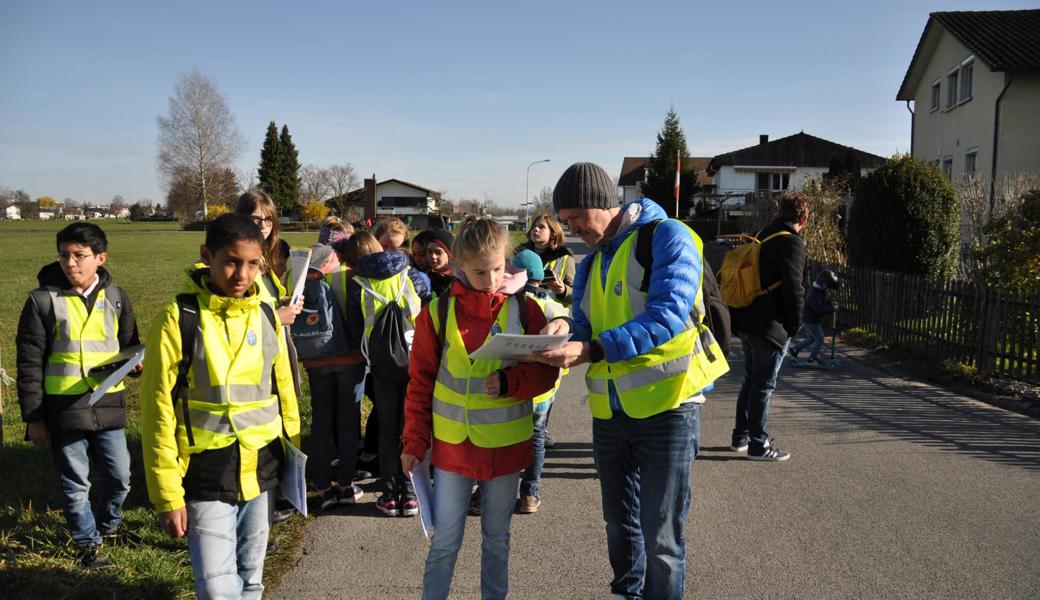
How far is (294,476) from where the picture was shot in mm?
3023

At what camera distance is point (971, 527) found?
4328 millimetres

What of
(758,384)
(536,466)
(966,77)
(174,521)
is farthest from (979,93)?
(174,521)

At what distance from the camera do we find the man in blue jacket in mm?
2740

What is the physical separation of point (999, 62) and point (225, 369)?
954 inches

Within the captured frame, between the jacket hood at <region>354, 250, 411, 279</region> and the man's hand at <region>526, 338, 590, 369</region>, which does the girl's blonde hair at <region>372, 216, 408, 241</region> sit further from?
the man's hand at <region>526, 338, 590, 369</region>

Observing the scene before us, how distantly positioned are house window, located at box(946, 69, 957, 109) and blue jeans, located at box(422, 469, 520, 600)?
26625mm

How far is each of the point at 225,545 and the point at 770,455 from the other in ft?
13.8

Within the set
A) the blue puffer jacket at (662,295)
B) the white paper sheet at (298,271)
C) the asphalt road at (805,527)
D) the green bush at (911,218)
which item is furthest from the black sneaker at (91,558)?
the green bush at (911,218)

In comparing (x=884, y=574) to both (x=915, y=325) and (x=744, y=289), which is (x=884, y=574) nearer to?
(x=744, y=289)

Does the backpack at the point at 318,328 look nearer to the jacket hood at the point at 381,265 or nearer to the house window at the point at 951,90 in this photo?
the jacket hood at the point at 381,265

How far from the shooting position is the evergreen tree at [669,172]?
180 ft

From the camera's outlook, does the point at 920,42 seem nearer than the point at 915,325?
No

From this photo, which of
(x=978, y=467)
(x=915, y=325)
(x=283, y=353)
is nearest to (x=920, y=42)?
(x=915, y=325)

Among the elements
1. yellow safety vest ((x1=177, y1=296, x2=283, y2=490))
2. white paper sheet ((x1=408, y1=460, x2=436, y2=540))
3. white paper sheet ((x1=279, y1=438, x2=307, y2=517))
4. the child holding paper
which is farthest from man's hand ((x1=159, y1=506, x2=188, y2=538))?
white paper sheet ((x1=408, y1=460, x2=436, y2=540))
